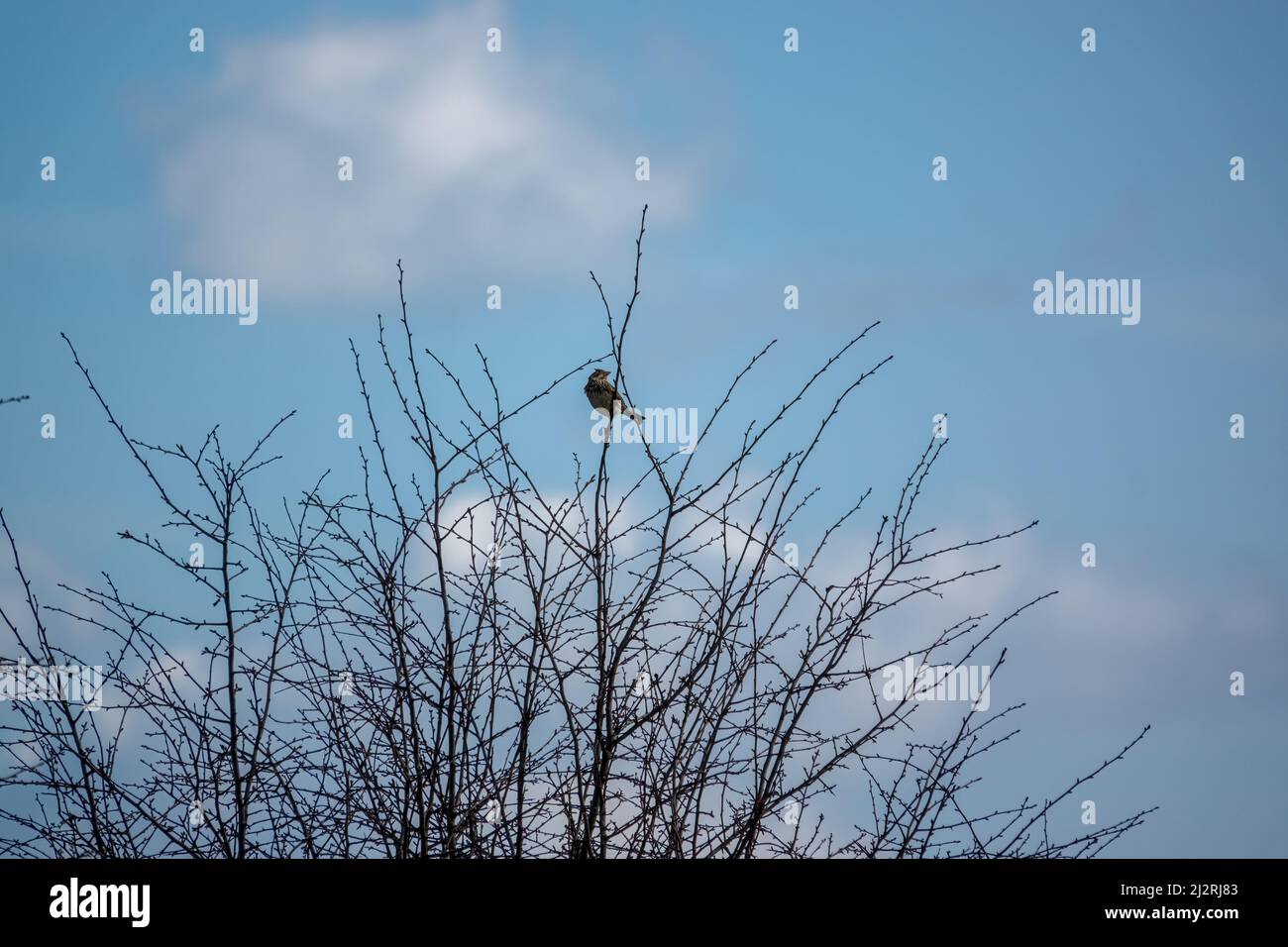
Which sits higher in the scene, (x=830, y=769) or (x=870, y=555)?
(x=870, y=555)

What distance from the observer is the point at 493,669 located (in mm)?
3131
